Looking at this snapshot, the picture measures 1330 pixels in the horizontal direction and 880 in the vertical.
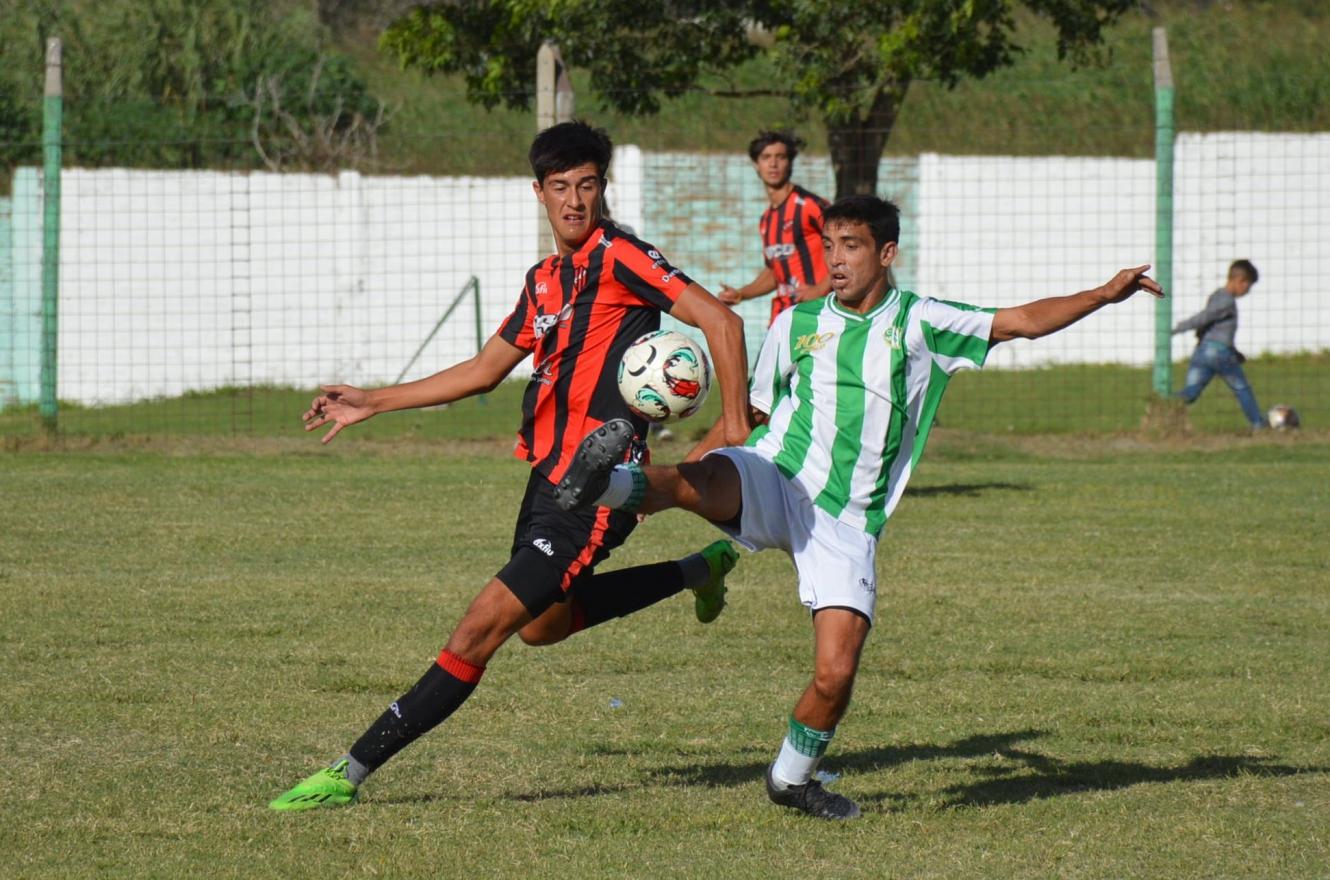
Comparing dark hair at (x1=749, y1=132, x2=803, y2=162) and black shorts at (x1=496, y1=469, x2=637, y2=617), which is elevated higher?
dark hair at (x1=749, y1=132, x2=803, y2=162)

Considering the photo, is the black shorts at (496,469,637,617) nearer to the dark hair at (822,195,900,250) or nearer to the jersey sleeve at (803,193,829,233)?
the dark hair at (822,195,900,250)

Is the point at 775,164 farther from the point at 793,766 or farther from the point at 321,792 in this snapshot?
the point at 321,792

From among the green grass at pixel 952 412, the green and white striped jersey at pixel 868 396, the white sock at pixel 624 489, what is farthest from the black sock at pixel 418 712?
the green grass at pixel 952 412

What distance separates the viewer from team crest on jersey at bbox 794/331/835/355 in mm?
5391

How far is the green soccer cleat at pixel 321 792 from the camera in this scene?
5125mm

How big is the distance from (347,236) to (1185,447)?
10.2 metres

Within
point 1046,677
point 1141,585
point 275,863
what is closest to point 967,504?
point 1141,585

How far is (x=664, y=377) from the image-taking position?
509 cm

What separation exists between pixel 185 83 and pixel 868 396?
23.9m

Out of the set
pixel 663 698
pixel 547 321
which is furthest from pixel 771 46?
pixel 547 321

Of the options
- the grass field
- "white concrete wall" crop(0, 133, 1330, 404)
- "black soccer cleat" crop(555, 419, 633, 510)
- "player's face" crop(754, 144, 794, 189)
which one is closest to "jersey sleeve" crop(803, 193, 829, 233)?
"player's face" crop(754, 144, 794, 189)

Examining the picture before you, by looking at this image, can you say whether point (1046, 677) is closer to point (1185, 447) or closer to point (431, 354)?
point (1185, 447)

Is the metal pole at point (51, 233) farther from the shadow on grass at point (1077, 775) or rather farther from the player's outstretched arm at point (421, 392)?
the shadow on grass at point (1077, 775)

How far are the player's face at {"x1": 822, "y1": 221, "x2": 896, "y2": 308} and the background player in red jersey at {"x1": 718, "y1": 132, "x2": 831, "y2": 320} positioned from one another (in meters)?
5.43
